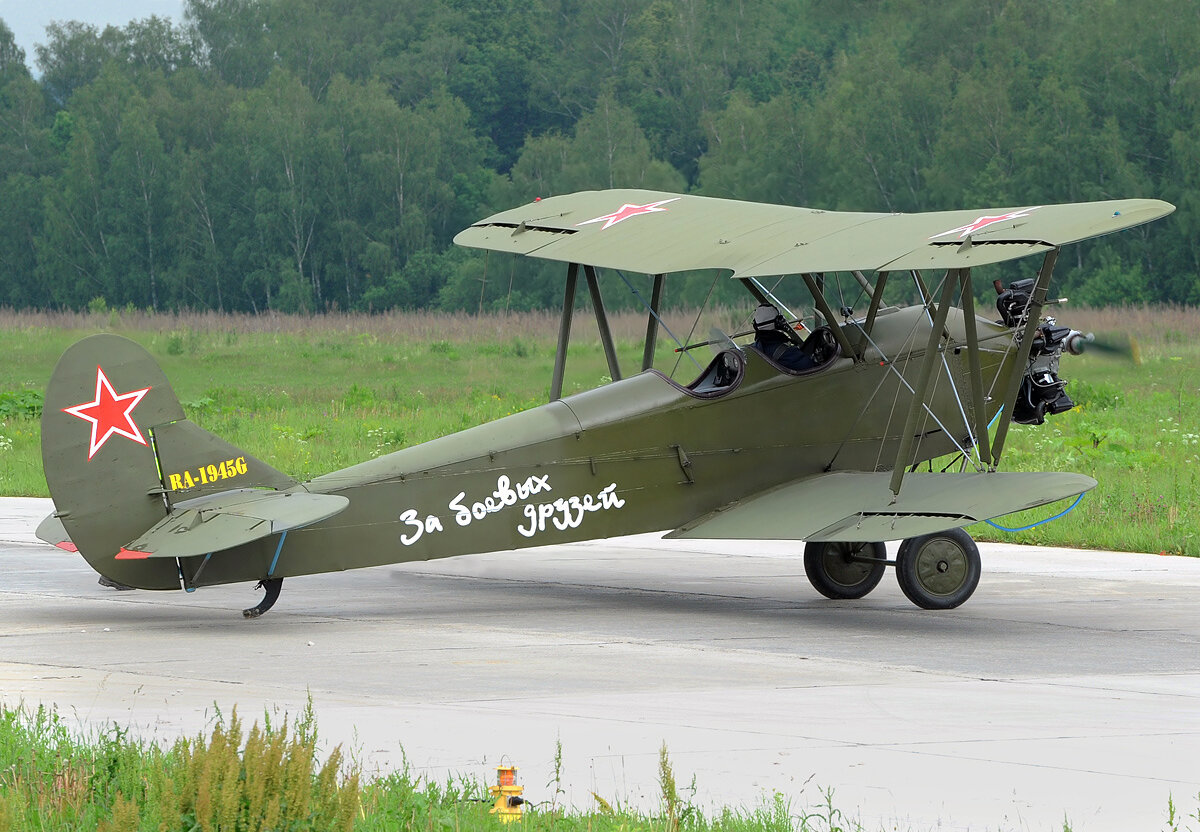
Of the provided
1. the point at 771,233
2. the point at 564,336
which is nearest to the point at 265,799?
the point at 771,233

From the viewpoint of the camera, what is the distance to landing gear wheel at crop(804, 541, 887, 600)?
11914mm

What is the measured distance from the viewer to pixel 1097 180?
56.7m

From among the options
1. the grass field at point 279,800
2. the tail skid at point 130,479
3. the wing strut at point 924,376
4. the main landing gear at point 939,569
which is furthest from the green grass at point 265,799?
the main landing gear at point 939,569

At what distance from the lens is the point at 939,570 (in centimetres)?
1114

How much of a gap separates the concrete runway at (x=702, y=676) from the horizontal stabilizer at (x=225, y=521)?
593 mm

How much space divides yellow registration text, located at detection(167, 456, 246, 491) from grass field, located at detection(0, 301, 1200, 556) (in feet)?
12.1

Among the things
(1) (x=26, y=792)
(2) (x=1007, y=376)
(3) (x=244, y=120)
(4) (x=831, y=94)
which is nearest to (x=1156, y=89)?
(4) (x=831, y=94)

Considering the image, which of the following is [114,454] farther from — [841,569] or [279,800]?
[279,800]

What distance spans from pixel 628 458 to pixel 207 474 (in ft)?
9.60

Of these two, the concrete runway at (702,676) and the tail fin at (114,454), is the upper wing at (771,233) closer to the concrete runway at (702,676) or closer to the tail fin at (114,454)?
the concrete runway at (702,676)

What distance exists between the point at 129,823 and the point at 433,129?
7505cm

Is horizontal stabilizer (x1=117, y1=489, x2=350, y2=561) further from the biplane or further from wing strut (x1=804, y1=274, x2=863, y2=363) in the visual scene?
wing strut (x1=804, y1=274, x2=863, y2=363)

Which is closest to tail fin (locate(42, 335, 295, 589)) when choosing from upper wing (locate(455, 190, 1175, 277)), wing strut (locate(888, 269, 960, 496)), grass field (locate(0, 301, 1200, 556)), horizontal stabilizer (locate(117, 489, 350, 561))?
horizontal stabilizer (locate(117, 489, 350, 561))

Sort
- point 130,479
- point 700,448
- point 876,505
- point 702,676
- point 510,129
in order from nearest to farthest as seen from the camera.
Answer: point 702,676 → point 130,479 → point 876,505 → point 700,448 → point 510,129
